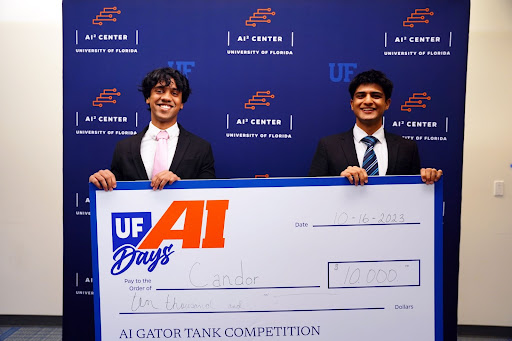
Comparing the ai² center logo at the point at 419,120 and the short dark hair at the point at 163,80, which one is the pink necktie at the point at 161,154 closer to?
the short dark hair at the point at 163,80

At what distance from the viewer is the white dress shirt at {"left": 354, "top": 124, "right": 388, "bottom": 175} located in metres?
2.24

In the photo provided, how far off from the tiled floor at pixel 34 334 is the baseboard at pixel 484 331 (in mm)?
35

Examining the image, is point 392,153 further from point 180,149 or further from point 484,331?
point 484,331

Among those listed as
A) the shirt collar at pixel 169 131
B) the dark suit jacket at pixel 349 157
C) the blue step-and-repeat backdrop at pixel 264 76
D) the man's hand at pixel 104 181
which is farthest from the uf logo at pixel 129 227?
the blue step-and-repeat backdrop at pixel 264 76

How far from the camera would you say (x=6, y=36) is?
3.15 metres

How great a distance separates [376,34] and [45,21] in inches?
97.1

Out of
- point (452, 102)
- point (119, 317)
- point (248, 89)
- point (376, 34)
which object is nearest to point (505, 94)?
point (452, 102)

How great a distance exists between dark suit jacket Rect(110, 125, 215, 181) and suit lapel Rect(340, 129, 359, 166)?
0.75m

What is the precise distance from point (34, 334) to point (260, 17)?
9.56 ft

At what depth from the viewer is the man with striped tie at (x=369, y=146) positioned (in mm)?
2219

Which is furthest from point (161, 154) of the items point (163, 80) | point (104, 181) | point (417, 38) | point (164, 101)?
point (417, 38)

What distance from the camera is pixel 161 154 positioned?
7.52 ft

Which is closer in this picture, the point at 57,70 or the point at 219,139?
the point at 219,139

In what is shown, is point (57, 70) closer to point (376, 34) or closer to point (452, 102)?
point (376, 34)
